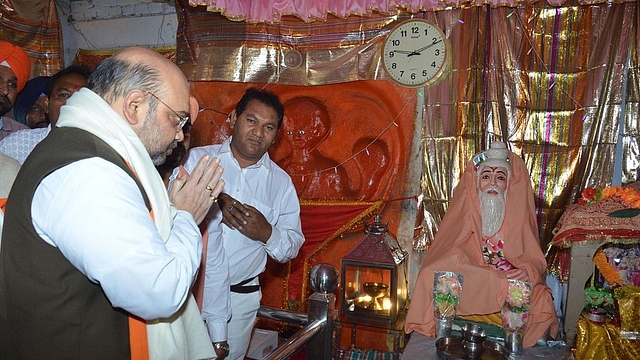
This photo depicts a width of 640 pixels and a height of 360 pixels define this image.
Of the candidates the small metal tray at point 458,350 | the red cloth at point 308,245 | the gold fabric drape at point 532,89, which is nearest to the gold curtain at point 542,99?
the gold fabric drape at point 532,89

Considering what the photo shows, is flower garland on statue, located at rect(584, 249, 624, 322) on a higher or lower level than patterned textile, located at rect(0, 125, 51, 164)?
lower

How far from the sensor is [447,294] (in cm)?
359

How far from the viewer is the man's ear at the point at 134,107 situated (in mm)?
1371

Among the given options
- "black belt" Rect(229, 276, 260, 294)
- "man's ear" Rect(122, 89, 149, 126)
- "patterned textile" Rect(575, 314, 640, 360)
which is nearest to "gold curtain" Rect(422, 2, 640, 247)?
Answer: "patterned textile" Rect(575, 314, 640, 360)

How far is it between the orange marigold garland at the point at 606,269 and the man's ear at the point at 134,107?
11.7 feet

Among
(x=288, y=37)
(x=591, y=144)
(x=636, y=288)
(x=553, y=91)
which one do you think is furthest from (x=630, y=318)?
(x=288, y=37)

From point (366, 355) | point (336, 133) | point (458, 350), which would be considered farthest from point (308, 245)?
point (458, 350)

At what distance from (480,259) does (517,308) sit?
1.68ft

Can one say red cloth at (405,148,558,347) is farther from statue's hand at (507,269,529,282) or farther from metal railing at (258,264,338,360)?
metal railing at (258,264,338,360)

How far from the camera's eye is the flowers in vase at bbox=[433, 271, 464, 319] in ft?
11.7

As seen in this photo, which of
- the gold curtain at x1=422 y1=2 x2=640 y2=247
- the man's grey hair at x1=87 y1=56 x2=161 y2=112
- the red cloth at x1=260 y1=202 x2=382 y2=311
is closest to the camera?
the man's grey hair at x1=87 y1=56 x2=161 y2=112

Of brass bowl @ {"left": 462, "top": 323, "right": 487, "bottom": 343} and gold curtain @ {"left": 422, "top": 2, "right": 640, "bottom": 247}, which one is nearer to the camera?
brass bowl @ {"left": 462, "top": 323, "right": 487, "bottom": 343}

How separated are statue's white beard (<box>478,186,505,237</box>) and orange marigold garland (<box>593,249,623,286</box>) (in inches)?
29.4

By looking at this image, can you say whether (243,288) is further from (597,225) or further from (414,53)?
(414,53)
